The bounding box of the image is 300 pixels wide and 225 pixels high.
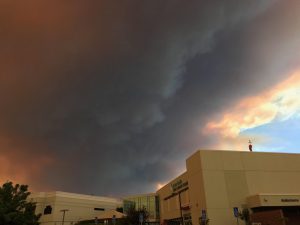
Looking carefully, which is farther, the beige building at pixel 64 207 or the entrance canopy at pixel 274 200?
the beige building at pixel 64 207

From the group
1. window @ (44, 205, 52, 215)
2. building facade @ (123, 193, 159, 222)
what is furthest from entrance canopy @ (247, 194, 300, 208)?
window @ (44, 205, 52, 215)

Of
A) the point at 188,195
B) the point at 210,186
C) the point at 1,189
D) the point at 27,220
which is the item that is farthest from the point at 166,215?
the point at 1,189

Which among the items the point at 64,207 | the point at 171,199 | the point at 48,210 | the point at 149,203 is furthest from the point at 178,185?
the point at 48,210

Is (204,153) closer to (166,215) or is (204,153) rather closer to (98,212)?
(166,215)

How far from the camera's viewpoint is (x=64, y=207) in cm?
9762

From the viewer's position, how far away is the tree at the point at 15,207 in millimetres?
49125

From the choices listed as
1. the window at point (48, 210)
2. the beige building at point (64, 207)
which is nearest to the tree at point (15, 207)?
the beige building at point (64, 207)

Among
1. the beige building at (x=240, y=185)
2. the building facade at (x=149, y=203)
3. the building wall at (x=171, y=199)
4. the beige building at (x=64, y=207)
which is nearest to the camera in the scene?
the beige building at (x=240, y=185)

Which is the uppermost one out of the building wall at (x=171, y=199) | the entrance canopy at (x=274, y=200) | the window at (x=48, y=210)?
the window at (x=48, y=210)

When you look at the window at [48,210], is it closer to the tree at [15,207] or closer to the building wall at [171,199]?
the building wall at [171,199]

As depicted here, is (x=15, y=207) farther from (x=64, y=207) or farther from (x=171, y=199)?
(x=64, y=207)

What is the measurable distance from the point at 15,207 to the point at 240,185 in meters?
37.9

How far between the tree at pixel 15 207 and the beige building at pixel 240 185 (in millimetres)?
28127

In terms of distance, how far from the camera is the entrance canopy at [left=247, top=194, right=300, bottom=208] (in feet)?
151
